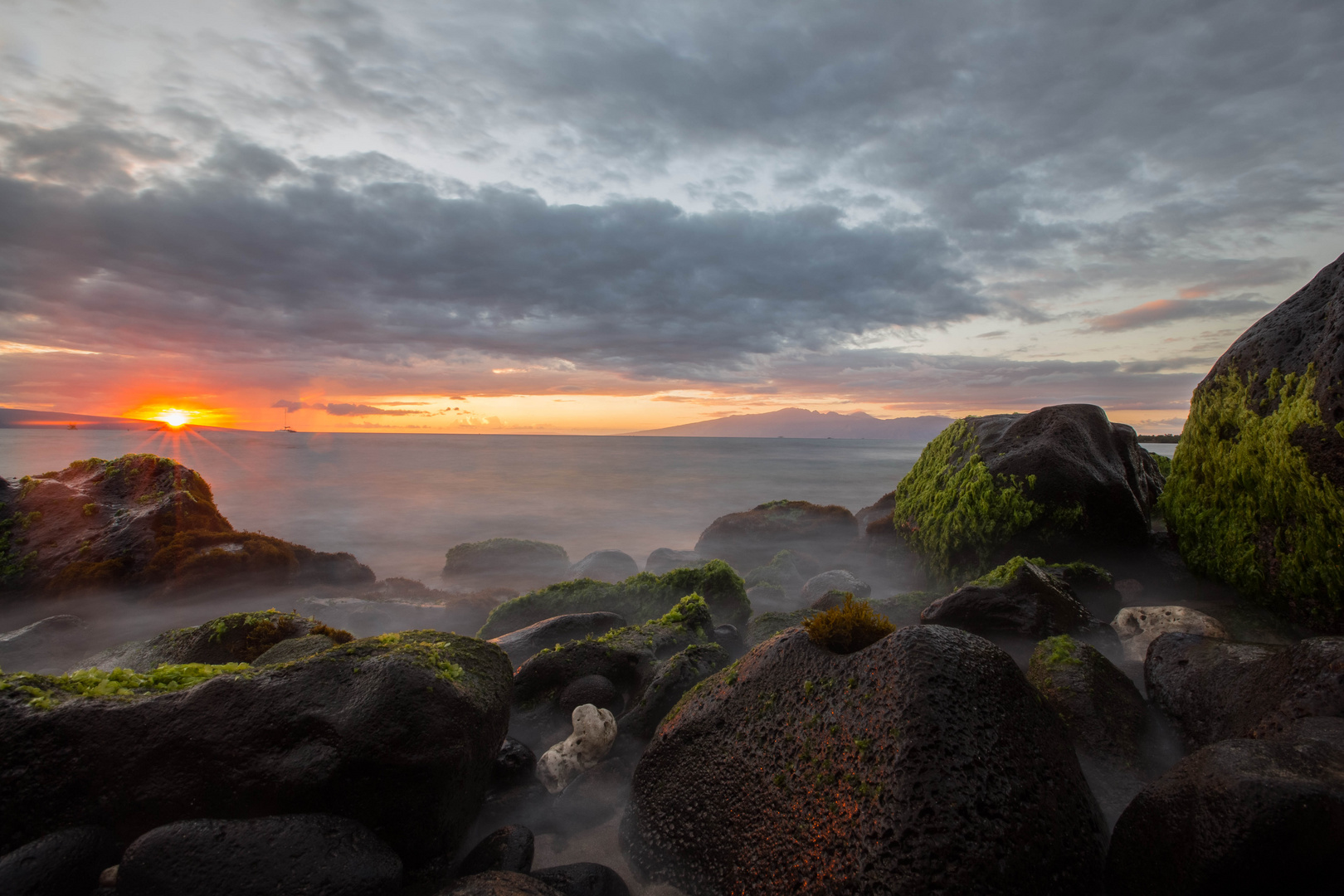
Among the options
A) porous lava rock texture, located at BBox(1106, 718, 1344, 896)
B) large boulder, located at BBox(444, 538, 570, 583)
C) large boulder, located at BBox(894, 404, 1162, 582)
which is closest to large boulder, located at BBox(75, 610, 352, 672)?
porous lava rock texture, located at BBox(1106, 718, 1344, 896)

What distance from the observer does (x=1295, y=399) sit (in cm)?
558

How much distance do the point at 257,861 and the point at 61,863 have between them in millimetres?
972

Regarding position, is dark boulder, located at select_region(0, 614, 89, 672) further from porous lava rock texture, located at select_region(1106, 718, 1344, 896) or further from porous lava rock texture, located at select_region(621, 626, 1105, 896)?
porous lava rock texture, located at select_region(1106, 718, 1344, 896)

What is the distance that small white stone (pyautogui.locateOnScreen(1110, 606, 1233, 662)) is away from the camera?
5.68m

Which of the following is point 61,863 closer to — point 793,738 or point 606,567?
point 793,738

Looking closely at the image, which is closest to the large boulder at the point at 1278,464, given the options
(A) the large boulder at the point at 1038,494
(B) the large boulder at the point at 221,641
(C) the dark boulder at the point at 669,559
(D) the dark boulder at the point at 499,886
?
(A) the large boulder at the point at 1038,494

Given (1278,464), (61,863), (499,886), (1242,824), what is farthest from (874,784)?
(1278,464)

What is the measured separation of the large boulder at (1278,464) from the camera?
5.21 m

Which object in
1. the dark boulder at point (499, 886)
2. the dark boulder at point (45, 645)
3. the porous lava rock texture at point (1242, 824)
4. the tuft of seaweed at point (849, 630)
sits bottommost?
the dark boulder at point (45, 645)

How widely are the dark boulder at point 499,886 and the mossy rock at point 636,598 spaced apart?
5.33 metres

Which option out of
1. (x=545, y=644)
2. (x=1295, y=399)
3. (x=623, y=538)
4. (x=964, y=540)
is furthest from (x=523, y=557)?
(x=1295, y=399)

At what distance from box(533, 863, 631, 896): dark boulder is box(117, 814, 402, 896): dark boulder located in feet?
2.88

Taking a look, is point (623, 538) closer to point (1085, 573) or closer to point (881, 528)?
point (881, 528)

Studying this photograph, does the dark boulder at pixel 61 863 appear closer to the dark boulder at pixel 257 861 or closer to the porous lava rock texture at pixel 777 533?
the dark boulder at pixel 257 861
